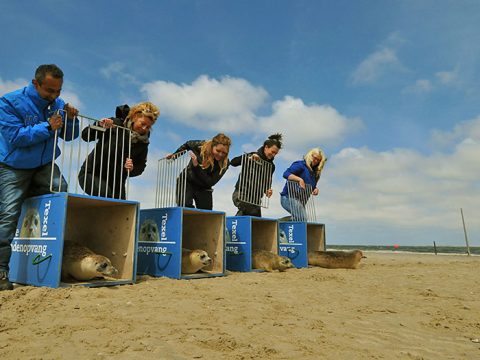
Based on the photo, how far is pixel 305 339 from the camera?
82.7 inches

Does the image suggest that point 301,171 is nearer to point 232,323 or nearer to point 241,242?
point 241,242

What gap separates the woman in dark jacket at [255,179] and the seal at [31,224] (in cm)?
324

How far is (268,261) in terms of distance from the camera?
5.86 m

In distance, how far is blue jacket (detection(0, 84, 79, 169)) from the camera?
346 centimetres

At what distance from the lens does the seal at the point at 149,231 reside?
4828 millimetres

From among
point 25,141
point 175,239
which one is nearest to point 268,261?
point 175,239

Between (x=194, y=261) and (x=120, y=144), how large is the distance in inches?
70.2

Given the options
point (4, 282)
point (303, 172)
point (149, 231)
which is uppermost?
point (303, 172)

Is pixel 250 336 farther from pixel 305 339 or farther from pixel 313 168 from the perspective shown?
pixel 313 168

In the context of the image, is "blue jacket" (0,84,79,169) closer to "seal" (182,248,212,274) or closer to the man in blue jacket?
the man in blue jacket

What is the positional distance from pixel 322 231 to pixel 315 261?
3.11 feet

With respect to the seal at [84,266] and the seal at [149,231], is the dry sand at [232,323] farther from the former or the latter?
the seal at [149,231]

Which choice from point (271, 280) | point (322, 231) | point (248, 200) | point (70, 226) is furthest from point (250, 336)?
point (322, 231)

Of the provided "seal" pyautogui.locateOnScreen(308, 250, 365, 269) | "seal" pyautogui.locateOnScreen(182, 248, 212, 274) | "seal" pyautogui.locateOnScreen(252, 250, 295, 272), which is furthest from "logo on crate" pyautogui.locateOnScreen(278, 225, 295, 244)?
"seal" pyautogui.locateOnScreen(182, 248, 212, 274)
